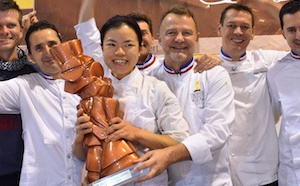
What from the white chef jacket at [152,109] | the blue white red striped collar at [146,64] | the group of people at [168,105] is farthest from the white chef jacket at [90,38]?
the white chef jacket at [152,109]

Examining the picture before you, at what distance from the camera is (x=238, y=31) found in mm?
1618

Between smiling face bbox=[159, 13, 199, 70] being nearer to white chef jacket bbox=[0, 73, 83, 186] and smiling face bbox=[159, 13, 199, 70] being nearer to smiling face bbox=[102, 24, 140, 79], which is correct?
smiling face bbox=[102, 24, 140, 79]

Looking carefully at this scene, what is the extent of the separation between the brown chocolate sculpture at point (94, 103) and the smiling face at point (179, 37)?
36cm

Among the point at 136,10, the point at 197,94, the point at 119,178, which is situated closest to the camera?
the point at 119,178

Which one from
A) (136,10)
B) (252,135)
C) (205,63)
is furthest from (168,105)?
(136,10)

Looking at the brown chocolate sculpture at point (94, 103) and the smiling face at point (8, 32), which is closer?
the brown chocolate sculpture at point (94, 103)

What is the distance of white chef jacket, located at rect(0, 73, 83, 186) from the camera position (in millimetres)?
1395

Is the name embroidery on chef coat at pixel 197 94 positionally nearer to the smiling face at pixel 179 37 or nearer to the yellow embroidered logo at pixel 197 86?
the yellow embroidered logo at pixel 197 86

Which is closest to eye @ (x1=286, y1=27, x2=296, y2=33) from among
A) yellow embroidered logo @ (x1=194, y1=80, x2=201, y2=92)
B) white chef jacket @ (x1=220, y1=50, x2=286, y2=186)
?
white chef jacket @ (x1=220, y1=50, x2=286, y2=186)

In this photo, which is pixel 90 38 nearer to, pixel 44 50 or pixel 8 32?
pixel 44 50

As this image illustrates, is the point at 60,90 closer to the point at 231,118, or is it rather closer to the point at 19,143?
the point at 19,143

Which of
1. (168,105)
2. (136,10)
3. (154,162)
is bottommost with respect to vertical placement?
(154,162)

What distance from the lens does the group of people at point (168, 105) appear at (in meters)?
1.24

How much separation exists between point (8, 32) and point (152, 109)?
774mm
